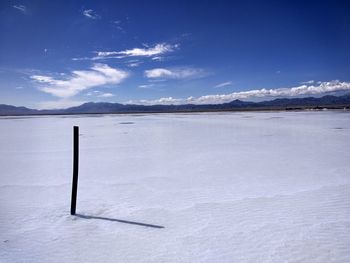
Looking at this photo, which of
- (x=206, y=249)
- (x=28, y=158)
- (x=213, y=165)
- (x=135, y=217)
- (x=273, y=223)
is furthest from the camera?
(x=28, y=158)

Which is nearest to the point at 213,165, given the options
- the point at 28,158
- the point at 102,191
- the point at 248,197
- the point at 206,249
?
the point at 248,197

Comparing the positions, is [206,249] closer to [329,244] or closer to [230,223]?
[230,223]

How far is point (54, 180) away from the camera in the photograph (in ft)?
23.2

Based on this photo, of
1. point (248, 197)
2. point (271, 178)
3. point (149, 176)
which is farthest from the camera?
point (149, 176)

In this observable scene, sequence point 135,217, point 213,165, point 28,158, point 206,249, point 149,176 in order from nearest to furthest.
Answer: point 206,249 → point 135,217 → point 149,176 → point 213,165 → point 28,158

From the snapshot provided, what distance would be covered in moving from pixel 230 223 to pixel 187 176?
113 inches

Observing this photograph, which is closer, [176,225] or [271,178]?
[176,225]

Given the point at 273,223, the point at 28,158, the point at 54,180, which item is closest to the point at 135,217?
the point at 273,223

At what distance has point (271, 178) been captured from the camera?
6723mm

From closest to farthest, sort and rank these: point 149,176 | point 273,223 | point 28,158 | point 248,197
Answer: point 273,223 → point 248,197 → point 149,176 → point 28,158

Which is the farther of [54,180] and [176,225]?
[54,180]

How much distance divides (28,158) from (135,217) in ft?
22.6

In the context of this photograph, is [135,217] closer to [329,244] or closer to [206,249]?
[206,249]

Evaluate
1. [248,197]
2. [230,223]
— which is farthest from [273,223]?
[248,197]
